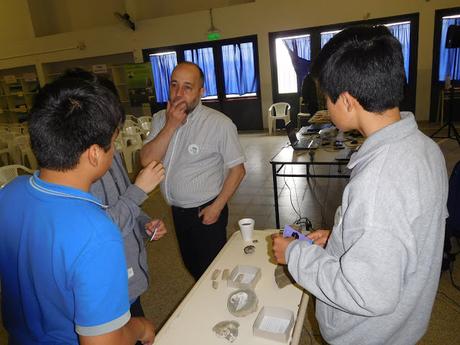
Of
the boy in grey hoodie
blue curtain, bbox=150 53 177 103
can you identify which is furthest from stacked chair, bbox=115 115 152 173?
the boy in grey hoodie

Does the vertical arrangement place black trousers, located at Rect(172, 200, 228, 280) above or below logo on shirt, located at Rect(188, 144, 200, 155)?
below

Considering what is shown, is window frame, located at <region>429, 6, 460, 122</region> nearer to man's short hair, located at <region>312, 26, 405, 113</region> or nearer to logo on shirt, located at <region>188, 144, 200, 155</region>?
logo on shirt, located at <region>188, 144, 200, 155</region>

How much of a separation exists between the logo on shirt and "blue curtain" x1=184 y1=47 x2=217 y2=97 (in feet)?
24.0

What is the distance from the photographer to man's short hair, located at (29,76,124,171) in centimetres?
72

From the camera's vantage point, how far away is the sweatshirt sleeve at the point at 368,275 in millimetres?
695

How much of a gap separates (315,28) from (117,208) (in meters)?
7.80

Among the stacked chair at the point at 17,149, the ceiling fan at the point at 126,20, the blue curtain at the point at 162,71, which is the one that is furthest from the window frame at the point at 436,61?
the stacked chair at the point at 17,149

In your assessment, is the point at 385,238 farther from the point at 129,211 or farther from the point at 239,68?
the point at 239,68

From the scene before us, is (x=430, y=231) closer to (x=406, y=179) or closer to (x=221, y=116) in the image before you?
(x=406, y=179)

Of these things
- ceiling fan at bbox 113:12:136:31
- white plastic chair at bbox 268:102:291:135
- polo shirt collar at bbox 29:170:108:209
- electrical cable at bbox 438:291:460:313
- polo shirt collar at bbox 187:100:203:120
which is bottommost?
electrical cable at bbox 438:291:460:313

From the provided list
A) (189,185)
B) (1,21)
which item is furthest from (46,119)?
(1,21)

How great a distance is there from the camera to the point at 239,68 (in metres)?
8.51

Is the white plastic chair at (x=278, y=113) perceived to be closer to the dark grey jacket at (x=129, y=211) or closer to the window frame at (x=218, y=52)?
the window frame at (x=218, y=52)

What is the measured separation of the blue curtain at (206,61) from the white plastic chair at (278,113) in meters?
1.76
